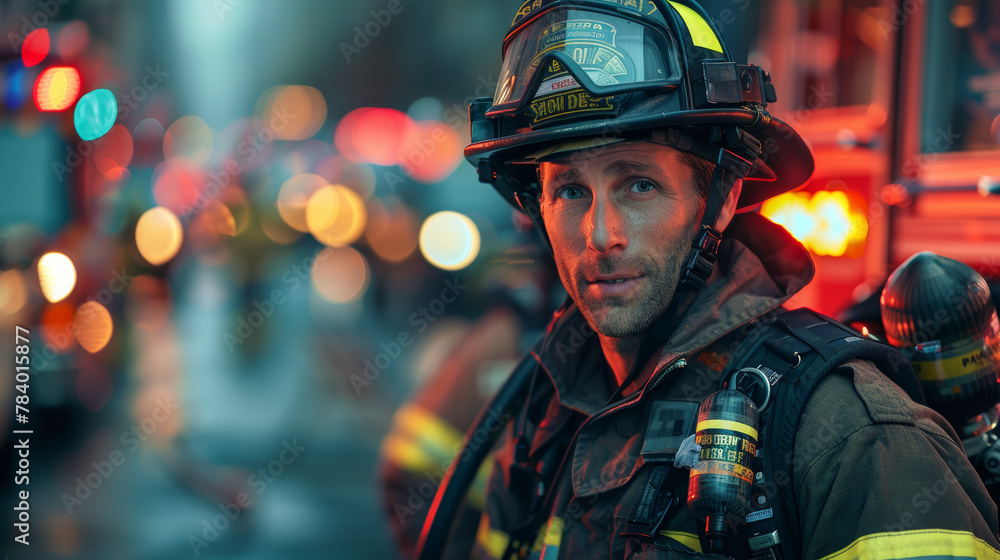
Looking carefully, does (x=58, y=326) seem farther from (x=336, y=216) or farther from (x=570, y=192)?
(x=336, y=216)

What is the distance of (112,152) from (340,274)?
10902 mm

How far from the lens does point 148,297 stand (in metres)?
12.4

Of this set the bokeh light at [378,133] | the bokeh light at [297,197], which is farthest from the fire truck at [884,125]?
the bokeh light at [378,133]

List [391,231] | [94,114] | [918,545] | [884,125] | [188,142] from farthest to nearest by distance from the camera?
[188,142] → [391,231] → [94,114] → [884,125] → [918,545]

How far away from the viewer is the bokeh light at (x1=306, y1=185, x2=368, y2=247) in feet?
71.6

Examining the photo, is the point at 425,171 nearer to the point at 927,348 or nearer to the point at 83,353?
the point at 83,353

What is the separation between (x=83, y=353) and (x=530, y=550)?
630 cm

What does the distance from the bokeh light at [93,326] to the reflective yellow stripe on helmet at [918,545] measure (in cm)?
633

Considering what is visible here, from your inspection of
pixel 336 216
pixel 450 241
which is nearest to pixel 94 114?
pixel 450 241

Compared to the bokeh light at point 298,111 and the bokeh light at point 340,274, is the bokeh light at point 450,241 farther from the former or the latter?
the bokeh light at point 298,111

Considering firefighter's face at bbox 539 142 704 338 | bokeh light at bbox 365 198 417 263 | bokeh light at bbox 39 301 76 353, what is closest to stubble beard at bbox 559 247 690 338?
firefighter's face at bbox 539 142 704 338

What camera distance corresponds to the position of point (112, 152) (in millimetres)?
7223

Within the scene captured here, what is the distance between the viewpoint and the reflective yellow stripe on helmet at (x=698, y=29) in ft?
6.08

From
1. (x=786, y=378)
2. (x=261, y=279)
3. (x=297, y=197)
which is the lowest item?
(x=786, y=378)
